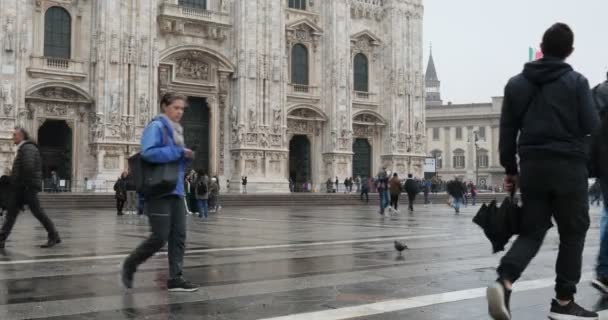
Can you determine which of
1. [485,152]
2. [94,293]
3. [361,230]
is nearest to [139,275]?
[94,293]

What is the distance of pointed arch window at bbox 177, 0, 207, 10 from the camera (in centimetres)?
3847

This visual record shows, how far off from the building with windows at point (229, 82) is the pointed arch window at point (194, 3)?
8 centimetres

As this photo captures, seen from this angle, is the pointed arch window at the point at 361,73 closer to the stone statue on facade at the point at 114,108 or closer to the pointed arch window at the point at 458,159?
the stone statue on facade at the point at 114,108

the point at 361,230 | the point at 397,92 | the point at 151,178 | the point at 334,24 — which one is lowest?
the point at 361,230

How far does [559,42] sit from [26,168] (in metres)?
7.72

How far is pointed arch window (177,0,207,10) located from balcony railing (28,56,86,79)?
6.91m

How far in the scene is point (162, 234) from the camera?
605 centimetres

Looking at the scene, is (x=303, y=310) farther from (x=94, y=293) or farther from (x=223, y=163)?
(x=223, y=163)

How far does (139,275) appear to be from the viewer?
7125mm

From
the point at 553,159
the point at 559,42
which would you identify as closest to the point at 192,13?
the point at 559,42

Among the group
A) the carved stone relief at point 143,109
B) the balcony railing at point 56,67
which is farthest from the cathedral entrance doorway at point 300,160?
the balcony railing at point 56,67

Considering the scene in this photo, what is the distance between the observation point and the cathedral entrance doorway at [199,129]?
128 feet

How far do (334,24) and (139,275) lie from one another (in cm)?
3671

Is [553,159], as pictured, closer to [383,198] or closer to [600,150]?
[600,150]
